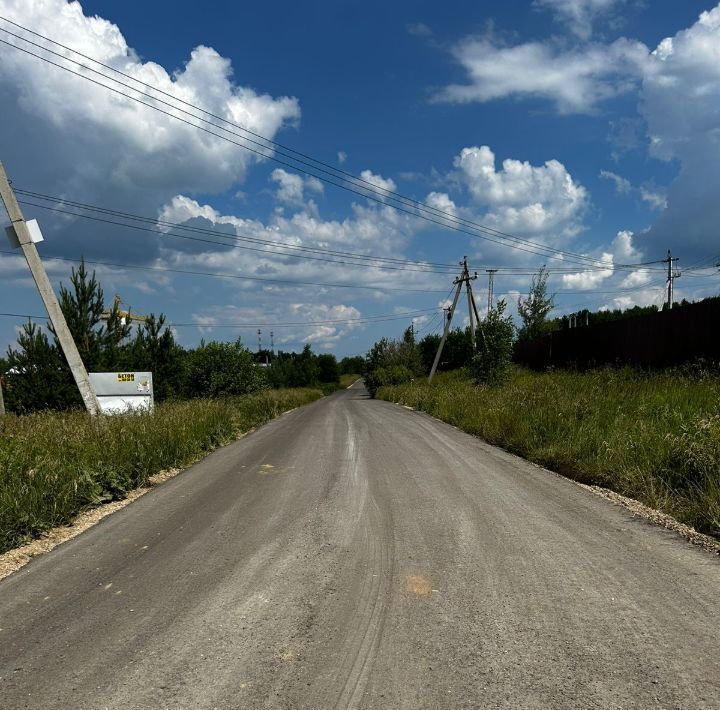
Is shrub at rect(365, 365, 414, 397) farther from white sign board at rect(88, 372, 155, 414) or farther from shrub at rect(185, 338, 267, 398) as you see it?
white sign board at rect(88, 372, 155, 414)

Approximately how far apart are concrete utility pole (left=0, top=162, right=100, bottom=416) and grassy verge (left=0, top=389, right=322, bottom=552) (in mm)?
744

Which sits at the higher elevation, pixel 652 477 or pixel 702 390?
pixel 702 390

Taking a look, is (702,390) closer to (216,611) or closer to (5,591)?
(216,611)

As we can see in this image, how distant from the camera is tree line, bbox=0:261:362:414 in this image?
20.2 meters

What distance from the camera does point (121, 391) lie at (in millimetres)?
17156

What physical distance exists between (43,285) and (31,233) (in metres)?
1.28

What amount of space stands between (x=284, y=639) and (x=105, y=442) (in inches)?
271

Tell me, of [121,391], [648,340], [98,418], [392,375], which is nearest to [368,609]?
[98,418]

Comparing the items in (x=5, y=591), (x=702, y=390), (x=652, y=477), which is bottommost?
(x=5, y=591)

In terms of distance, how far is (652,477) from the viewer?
272 inches

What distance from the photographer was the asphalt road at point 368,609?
2.92m

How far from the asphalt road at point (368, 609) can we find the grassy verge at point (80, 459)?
0.54m

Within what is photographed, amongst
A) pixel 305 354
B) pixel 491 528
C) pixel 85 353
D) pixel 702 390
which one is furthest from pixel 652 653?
pixel 305 354

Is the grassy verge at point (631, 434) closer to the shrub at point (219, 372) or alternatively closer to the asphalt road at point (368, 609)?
the asphalt road at point (368, 609)
